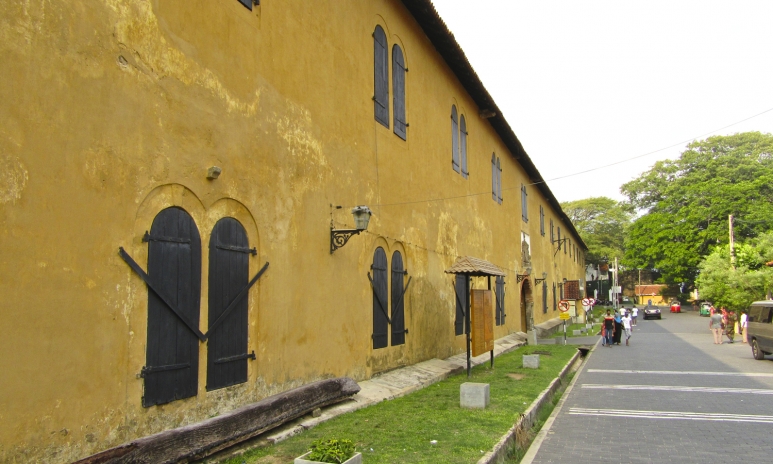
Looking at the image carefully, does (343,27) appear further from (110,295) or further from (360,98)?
(110,295)

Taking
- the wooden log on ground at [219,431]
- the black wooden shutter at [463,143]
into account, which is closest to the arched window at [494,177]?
the black wooden shutter at [463,143]

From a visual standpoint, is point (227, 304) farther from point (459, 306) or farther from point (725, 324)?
point (725, 324)

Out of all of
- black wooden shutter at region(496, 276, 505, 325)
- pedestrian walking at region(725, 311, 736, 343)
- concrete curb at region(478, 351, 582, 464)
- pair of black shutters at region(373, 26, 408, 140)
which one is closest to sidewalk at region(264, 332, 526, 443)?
concrete curb at region(478, 351, 582, 464)

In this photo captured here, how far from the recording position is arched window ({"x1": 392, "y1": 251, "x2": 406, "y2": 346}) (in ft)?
39.9

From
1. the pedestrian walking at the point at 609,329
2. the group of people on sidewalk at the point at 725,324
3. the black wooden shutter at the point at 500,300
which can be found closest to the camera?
the black wooden shutter at the point at 500,300

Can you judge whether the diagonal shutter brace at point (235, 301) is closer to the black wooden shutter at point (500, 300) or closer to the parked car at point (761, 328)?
the black wooden shutter at point (500, 300)

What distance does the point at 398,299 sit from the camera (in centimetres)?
1242

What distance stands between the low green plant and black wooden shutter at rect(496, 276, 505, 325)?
675 inches

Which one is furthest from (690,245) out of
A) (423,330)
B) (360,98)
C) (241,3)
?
(241,3)

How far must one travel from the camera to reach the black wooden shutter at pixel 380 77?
11.9 m

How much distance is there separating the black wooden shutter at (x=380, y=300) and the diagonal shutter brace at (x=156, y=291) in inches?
201

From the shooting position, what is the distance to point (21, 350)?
452 cm

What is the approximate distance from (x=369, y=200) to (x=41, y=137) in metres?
7.01

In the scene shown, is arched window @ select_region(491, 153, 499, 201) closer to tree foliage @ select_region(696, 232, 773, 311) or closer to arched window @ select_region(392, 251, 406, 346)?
arched window @ select_region(392, 251, 406, 346)
